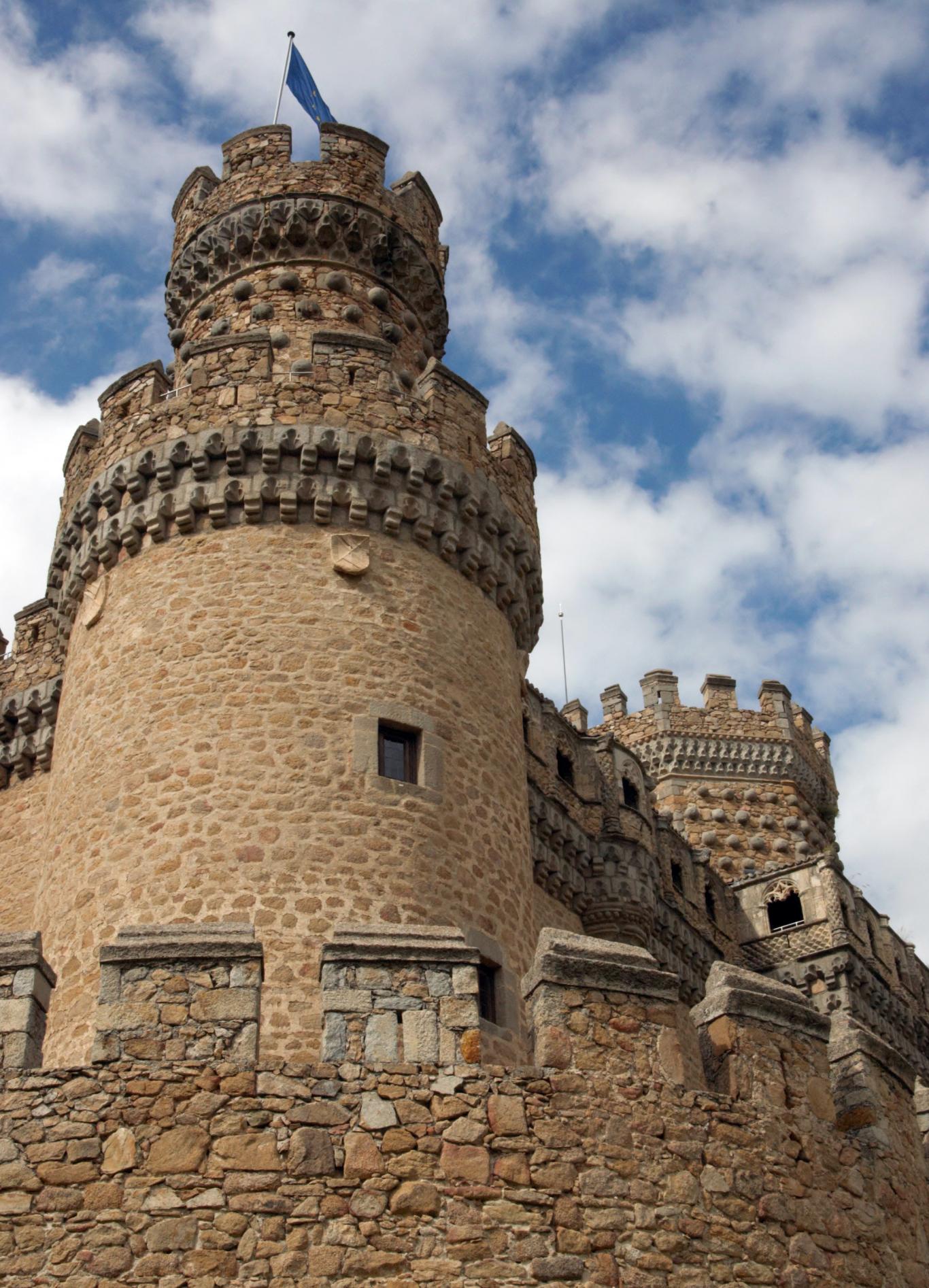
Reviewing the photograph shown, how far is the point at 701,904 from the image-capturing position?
2214cm

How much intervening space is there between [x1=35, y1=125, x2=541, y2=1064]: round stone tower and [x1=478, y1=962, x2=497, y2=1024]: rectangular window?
0.79ft

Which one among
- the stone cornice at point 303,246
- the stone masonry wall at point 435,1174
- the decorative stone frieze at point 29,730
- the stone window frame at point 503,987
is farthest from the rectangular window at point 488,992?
the stone cornice at point 303,246

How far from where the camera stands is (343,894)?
10.3m

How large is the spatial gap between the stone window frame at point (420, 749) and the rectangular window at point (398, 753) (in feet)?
0.12

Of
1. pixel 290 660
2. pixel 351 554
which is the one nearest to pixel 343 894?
pixel 290 660

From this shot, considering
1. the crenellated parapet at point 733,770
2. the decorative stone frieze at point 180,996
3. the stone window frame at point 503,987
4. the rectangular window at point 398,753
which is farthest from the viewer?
the crenellated parapet at point 733,770

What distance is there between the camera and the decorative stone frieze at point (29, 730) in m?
15.2

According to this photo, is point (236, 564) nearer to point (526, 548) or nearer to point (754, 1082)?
point (526, 548)

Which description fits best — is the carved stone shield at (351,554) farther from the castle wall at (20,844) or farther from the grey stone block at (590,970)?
the grey stone block at (590,970)

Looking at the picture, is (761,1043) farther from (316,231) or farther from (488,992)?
(316,231)

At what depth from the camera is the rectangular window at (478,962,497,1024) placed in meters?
10.8

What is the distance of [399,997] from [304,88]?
596 inches

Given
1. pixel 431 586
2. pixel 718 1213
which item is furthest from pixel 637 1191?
pixel 431 586

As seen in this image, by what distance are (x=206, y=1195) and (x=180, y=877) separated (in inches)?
139
